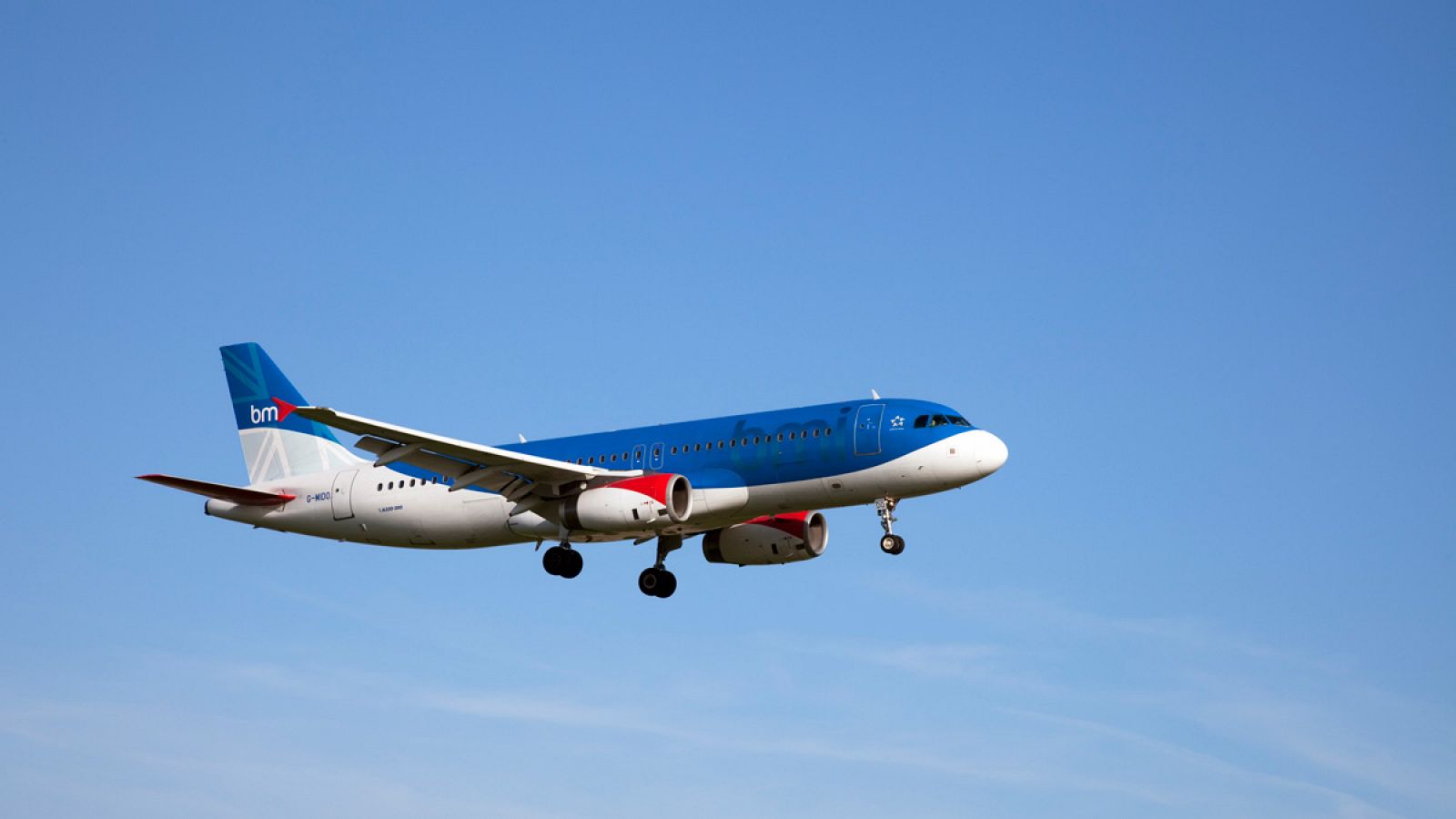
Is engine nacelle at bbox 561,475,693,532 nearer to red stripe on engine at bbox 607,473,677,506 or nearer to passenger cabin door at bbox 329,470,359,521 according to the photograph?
red stripe on engine at bbox 607,473,677,506

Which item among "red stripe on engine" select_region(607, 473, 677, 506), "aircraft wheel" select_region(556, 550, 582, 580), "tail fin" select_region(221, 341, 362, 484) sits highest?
"tail fin" select_region(221, 341, 362, 484)

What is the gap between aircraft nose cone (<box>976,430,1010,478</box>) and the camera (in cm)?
4375

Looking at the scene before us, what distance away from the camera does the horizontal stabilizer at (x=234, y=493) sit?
5019 cm

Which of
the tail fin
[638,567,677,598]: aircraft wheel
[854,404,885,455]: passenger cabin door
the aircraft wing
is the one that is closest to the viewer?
the aircraft wing

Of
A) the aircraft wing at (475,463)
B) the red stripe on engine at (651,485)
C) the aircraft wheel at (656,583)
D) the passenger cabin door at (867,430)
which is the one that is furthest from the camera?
the aircraft wheel at (656,583)

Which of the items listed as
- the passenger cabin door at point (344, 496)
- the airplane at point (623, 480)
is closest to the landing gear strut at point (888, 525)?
the airplane at point (623, 480)

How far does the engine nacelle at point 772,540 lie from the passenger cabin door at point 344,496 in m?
10.2

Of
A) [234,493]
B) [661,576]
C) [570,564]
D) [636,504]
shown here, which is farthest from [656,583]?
[234,493]

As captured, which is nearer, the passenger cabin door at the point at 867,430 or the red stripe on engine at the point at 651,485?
the passenger cabin door at the point at 867,430

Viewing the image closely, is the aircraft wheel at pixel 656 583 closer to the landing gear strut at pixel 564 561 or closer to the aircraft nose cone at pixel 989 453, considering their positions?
the landing gear strut at pixel 564 561

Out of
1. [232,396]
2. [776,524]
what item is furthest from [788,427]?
[232,396]

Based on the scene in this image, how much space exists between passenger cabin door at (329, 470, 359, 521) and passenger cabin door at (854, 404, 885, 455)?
15508mm

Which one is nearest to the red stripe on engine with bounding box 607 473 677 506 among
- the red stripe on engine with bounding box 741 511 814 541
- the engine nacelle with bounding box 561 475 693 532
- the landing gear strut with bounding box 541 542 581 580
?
the engine nacelle with bounding box 561 475 693 532

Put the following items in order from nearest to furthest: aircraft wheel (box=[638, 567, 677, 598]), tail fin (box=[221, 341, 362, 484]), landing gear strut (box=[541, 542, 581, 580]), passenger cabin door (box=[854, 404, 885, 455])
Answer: passenger cabin door (box=[854, 404, 885, 455]), landing gear strut (box=[541, 542, 581, 580]), aircraft wheel (box=[638, 567, 677, 598]), tail fin (box=[221, 341, 362, 484])
